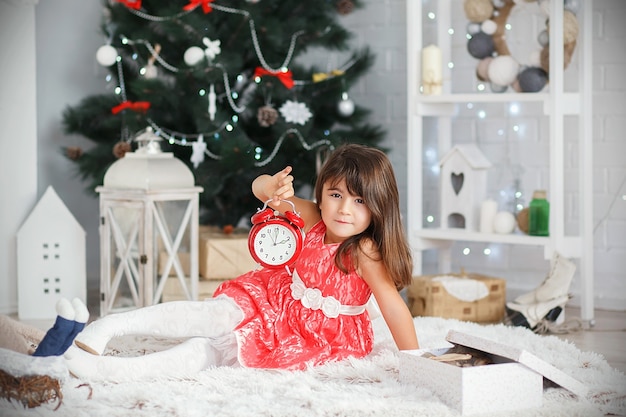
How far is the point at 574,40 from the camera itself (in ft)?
9.92

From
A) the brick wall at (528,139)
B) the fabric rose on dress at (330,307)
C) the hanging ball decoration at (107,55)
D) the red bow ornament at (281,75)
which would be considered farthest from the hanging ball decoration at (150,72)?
the fabric rose on dress at (330,307)

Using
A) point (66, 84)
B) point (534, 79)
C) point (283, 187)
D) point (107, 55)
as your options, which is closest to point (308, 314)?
point (283, 187)

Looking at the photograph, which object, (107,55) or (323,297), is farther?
(107,55)

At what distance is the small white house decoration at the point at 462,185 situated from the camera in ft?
10.5

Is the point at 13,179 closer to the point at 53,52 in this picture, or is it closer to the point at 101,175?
the point at 101,175

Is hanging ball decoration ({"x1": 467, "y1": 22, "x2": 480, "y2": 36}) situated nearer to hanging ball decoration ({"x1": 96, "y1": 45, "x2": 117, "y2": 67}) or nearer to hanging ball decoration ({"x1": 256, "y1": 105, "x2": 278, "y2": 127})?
hanging ball decoration ({"x1": 256, "y1": 105, "x2": 278, "y2": 127})

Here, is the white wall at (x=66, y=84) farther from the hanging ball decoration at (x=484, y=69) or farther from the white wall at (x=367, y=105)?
the hanging ball decoration at (x=484, y=69)

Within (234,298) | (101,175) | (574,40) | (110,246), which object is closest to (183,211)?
(110,246)

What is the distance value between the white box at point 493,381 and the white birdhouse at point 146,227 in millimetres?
1270

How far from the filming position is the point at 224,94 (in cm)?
333

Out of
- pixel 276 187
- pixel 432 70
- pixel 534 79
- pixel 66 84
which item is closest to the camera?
pixel 276 187

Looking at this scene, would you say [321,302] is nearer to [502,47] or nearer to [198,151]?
[198,151]

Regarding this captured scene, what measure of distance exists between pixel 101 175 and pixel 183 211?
48cm

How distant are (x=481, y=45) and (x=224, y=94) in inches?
35.7
